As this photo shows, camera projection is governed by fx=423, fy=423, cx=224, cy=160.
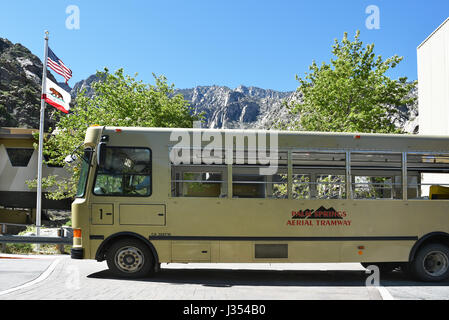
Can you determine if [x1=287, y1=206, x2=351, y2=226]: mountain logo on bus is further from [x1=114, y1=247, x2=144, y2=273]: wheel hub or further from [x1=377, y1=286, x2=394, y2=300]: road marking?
[x1=114, y1=247, x2=144, y2=273]: wheel hub

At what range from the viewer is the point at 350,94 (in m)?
25.0

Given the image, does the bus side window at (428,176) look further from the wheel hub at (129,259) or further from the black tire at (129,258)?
the wheel hub at (129,259)

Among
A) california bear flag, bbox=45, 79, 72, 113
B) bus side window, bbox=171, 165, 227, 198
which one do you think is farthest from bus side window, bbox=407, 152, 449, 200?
california bear flag, bbox=45, 79, 72, 113

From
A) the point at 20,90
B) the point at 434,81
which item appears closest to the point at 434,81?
the point at 434,81

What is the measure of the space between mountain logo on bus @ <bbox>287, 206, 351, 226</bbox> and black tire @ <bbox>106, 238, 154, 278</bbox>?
3.01 meters

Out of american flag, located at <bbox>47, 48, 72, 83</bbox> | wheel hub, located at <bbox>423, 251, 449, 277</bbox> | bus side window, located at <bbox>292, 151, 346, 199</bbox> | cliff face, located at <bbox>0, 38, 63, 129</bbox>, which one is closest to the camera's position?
bus side window, located at <bbox>292, 151, 346, 199</bbox>

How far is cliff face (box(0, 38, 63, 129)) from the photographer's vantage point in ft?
265

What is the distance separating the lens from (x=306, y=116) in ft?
85.6

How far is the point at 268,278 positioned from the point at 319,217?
1820 mm

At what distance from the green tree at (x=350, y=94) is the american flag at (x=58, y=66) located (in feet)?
45.1

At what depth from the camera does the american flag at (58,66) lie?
1771cm
